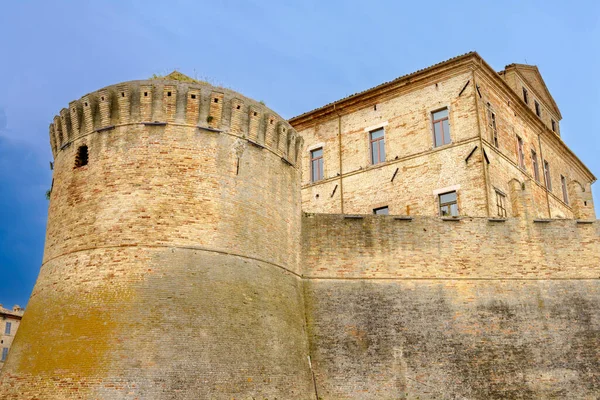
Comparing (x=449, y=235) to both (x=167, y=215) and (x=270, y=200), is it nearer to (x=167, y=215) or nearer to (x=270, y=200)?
(x=270, y=200)

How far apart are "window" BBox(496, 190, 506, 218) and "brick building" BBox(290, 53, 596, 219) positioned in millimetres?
54

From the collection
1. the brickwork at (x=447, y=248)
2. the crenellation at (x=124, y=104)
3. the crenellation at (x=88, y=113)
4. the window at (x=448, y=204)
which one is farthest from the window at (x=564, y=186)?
the crenellation at (x=88, y=113)

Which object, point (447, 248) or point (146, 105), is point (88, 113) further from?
point (447, 248)

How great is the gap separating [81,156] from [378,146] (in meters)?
13.4

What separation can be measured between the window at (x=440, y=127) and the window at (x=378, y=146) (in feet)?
7.68

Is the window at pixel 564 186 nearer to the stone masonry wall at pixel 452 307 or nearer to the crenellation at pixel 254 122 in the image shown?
the stone masonry wall at pixel 452 307

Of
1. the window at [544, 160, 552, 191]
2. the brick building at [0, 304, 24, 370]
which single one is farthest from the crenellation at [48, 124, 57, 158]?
the brick building at [0, 304, 24, 370]

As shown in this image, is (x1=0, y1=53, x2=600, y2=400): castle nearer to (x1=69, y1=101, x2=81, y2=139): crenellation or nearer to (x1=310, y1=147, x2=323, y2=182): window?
(x1=69, y1=101, x2=81, y2=139): crenellation

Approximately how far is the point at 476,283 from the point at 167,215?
8388mm

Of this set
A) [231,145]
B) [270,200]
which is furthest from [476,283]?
→ [231,145]

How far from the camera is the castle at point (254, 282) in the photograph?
12.2 meters

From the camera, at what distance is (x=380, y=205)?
78.1 feet

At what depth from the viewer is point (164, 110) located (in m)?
14.1

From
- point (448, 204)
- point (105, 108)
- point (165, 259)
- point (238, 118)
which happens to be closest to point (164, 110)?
point (105, 108)
